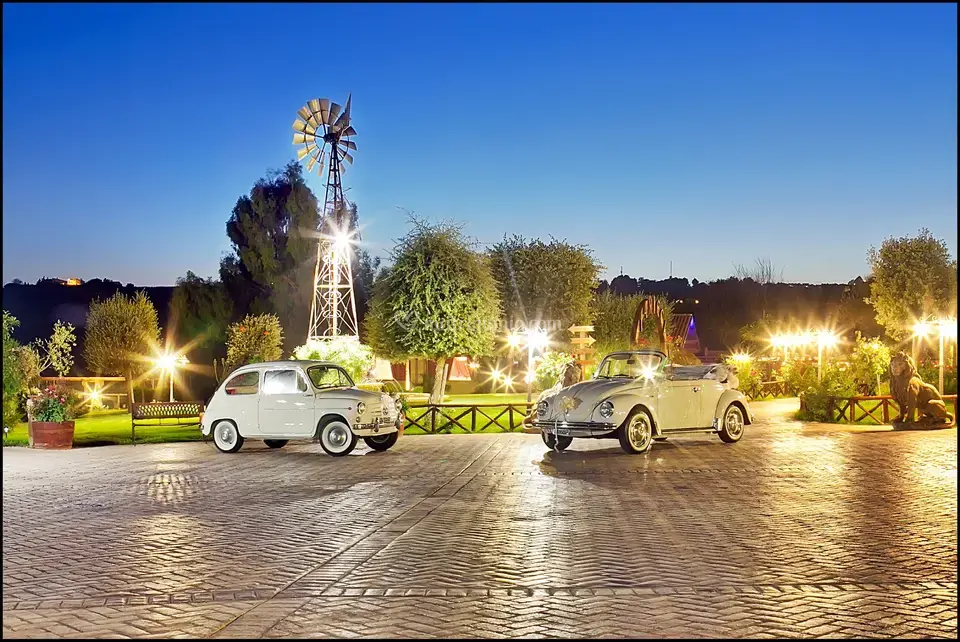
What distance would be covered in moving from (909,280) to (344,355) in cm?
4001

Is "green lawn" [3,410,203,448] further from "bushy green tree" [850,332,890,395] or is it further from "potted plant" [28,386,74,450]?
"bushy green tree" [850,332,890,395]

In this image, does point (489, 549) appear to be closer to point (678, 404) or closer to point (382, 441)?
point (678, 404)

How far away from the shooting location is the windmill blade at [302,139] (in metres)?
41.9

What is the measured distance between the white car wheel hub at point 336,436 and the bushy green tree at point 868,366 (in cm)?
1758

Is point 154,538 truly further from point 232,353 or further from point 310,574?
point 232,353

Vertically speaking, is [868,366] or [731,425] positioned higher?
[868,366]

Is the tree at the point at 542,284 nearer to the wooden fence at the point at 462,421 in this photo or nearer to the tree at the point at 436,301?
the tree at the point at 436,301

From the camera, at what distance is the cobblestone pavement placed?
6.89 m

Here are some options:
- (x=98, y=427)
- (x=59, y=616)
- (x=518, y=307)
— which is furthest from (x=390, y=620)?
(x=518, y=307)

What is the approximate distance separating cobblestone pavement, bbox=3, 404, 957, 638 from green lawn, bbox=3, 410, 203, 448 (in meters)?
6.37

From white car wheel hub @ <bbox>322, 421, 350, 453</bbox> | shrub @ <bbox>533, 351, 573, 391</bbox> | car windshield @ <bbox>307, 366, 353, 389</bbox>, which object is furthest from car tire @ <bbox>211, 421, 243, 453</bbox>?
shrub @ <bbox>533, 351, 573, 391</bbox>

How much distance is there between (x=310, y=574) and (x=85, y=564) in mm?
1948

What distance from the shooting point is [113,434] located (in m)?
26.0

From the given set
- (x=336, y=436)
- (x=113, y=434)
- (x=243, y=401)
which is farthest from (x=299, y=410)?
(x=113, y=434)
